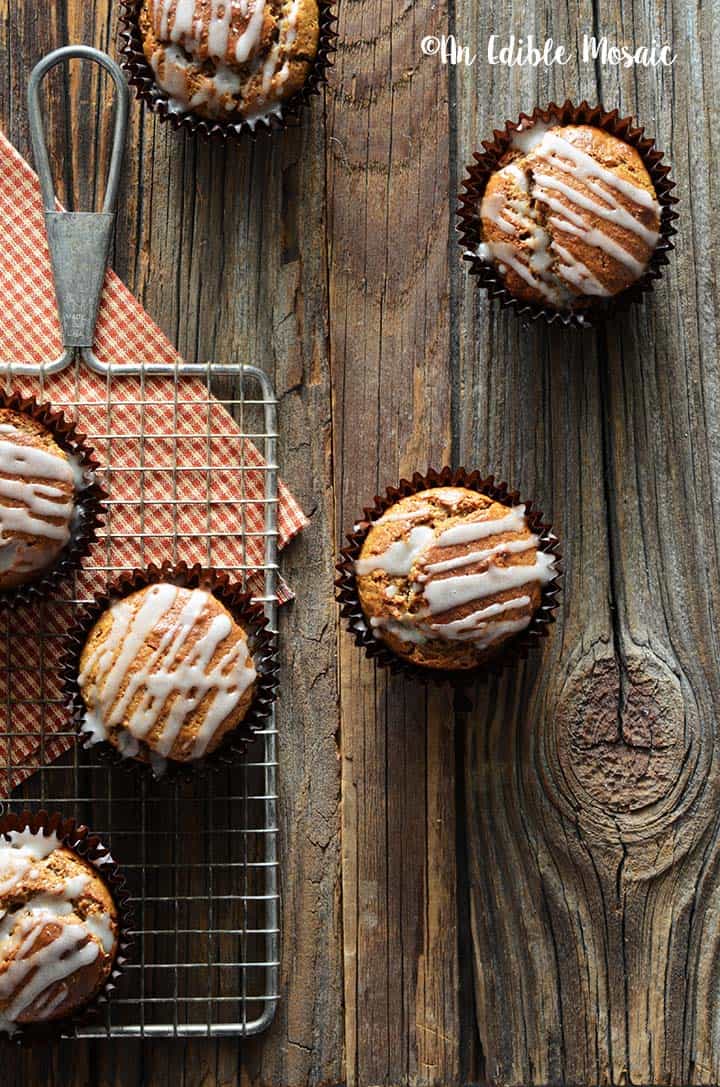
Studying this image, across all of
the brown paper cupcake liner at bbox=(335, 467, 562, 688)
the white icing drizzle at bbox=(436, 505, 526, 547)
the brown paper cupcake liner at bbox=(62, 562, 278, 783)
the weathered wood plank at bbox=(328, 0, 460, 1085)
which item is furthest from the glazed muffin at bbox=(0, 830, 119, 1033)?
the white icing drizzle at bbox=(436, 505, 526, 547)

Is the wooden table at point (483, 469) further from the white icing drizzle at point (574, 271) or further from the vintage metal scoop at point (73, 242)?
the white icing drizzle at point (574, 271)

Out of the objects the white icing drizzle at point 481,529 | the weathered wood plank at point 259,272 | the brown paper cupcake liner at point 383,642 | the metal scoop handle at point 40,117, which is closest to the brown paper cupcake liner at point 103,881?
the weathered wood plank at point 259,272

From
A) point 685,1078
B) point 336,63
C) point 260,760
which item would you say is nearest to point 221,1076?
point 260,760

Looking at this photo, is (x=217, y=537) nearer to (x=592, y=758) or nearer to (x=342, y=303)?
(x=342, y=303)

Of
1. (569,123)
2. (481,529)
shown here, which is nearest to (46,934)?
(481,529)

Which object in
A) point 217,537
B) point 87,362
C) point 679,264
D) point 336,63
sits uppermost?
point 336,63

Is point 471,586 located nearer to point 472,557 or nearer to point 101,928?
point 472,557
